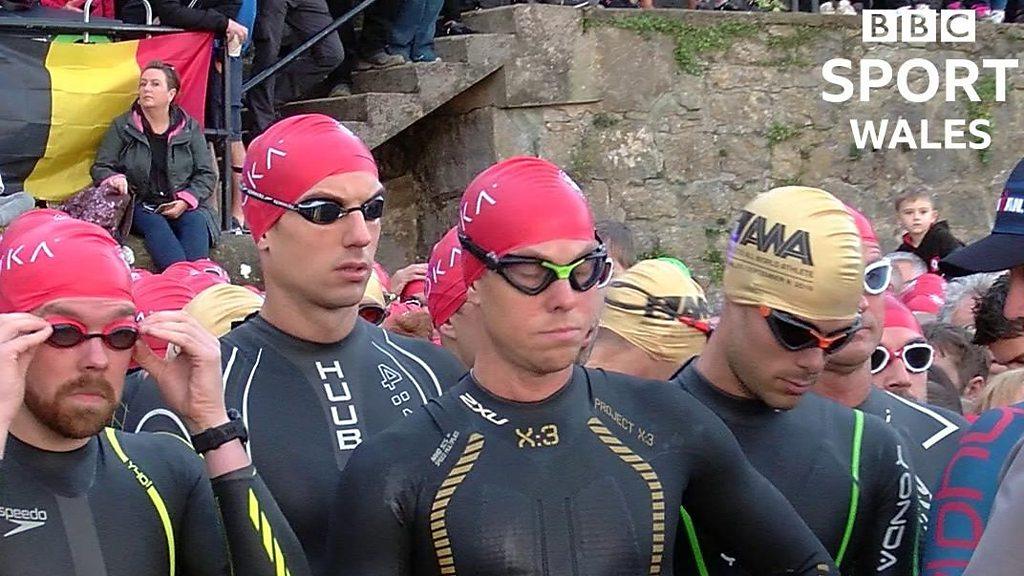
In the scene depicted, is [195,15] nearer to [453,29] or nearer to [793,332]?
[453,29]

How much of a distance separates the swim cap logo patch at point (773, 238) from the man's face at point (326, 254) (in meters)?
0.96

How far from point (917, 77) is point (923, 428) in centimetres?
1050

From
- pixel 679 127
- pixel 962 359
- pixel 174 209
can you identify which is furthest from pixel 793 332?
pixel 679 127

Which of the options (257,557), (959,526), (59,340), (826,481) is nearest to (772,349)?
(826,481)

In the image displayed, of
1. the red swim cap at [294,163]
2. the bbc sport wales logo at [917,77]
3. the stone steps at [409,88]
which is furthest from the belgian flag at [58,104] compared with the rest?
the bbc sport wales logo at [917,77]

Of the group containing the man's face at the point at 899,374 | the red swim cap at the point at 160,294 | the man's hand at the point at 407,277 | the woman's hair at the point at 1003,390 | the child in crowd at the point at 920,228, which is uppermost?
the red swim cap at the point at 160,294

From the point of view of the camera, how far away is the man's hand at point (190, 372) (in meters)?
3.50

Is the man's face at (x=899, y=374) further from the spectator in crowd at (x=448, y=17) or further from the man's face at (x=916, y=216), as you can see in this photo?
the spectator in crowd at (x=448, y=17)

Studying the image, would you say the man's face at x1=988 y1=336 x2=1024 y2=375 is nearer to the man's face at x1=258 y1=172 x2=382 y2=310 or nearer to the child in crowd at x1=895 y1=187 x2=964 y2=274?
the man's face at x1=258 y1=172 x2=382 y2=310

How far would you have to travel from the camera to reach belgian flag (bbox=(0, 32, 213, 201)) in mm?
9828

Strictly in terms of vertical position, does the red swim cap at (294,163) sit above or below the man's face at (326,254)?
above

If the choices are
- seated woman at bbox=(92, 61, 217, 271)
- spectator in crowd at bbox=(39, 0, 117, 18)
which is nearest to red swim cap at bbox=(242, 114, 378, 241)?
seated woman at bbox=(92, 61, 217, 271)

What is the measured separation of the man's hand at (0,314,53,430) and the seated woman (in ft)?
21.1

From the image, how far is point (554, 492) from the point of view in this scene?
3.32 m
